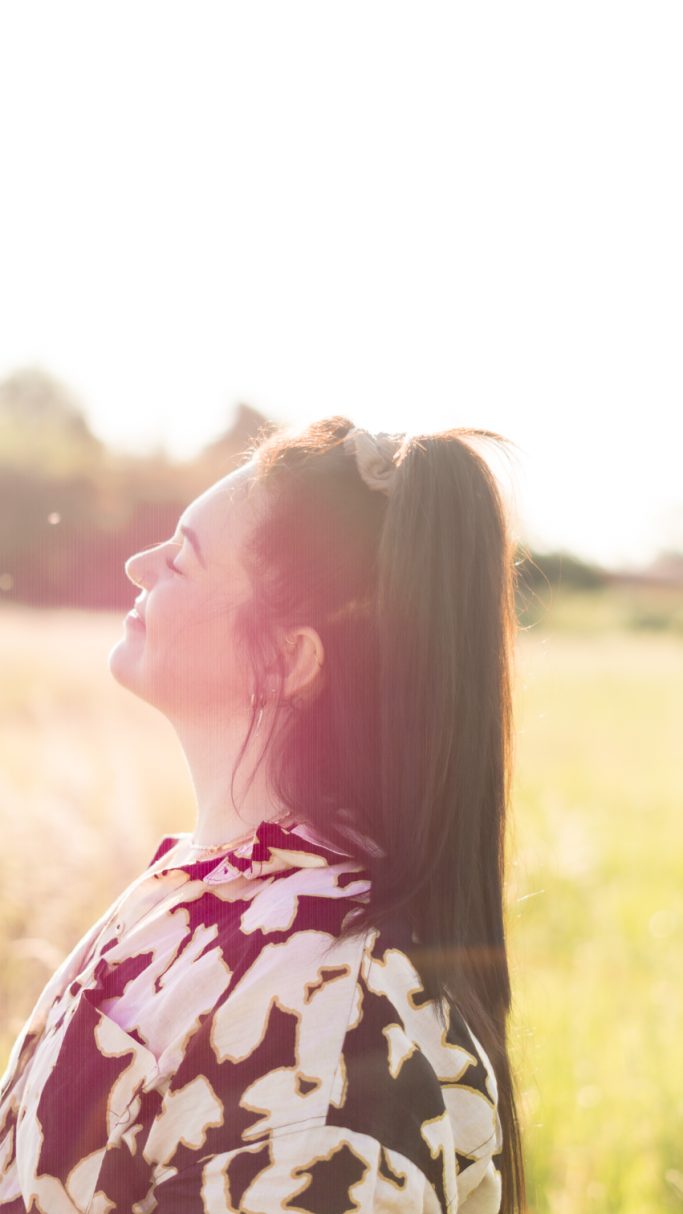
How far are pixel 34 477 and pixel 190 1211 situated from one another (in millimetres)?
13716

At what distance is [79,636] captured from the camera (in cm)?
876

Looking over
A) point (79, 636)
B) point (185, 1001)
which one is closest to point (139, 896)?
point (185, 1001)

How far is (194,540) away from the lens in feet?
4.83

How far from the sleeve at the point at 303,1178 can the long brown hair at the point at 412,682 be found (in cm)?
20

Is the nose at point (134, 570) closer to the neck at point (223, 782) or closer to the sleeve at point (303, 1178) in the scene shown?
the neck at point (223, 782)

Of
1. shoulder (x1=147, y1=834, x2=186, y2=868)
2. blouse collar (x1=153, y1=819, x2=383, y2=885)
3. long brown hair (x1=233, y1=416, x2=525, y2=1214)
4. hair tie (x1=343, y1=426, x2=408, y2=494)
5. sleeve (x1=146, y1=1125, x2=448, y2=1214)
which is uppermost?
hair tie (x1=343, y1=426, x2=408, y2=494)

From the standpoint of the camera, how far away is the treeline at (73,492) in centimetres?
725

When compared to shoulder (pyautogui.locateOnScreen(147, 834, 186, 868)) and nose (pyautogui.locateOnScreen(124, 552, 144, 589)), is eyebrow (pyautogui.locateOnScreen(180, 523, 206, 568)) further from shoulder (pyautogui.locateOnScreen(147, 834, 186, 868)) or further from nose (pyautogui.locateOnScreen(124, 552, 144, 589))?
shoulder (pyautogui.locateOnScreen(147, 834, 186, 868))

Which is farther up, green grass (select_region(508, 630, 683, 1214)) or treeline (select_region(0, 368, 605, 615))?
treeline (select_region(0, 368, 605, 615))

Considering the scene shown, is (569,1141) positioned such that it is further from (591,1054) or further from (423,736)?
(423,736)

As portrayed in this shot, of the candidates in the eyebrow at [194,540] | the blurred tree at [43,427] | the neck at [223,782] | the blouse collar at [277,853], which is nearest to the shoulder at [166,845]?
the neck at [223,782]

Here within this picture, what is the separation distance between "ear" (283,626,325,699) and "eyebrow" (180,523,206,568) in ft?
0.51

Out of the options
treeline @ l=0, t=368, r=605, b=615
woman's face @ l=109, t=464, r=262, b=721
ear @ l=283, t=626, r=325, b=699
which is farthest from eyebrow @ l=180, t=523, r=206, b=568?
treeline @ l=0, t=368, r=605, b=615

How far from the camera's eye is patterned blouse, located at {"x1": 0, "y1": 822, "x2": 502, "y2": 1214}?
109 cm
